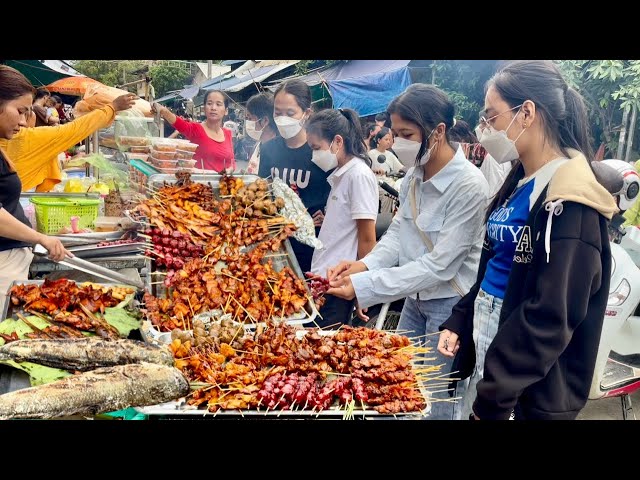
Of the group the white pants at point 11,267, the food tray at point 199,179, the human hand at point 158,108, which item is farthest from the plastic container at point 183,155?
the white pants at point 11,267

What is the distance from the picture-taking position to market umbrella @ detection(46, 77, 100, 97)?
390 centimetres

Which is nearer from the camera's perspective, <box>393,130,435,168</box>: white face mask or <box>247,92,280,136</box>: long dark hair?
<box>393,130,435,168</box>: white face mask

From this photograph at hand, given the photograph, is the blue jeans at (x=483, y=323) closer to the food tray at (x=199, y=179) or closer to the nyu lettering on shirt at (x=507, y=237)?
the nyu lettering on shirt at (x=507, y=237)

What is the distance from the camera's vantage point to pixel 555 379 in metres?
2.90

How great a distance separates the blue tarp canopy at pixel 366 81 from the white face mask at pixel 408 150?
0.28 meters

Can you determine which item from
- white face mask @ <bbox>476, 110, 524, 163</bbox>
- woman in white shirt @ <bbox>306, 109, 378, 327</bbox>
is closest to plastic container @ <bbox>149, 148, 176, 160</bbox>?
woman in white shirt @ <bbox>306, 109, 378, 327</bbox>

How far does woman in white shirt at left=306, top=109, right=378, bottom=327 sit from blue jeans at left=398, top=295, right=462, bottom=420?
0.40 meters

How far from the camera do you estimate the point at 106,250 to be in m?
4.29

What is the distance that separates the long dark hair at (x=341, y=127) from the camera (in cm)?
409

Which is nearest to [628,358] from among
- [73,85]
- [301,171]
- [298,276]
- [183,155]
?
[298,276]

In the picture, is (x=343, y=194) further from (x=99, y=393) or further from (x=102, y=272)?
(x=99, y=393)

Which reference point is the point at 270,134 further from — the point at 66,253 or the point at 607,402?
the point at 607,402

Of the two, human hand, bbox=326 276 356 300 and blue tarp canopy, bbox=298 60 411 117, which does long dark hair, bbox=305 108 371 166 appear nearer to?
blue tarp canopy, bbox=298 60 411 117
